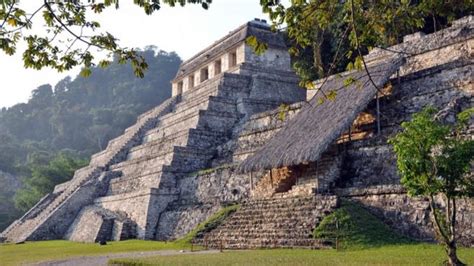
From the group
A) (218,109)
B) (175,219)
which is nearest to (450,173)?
(175,219)

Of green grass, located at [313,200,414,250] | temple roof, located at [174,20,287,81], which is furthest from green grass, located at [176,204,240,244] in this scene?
temple roof, located at [174,20,287,81]

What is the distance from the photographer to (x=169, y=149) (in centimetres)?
1594

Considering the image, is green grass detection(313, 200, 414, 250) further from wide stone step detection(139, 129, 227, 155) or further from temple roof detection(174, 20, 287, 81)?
temple roof detection(174, 20, 287, 81)

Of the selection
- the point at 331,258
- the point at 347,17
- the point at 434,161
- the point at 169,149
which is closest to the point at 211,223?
the point at 331,258

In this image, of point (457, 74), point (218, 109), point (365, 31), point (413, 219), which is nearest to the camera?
point (365, 31)

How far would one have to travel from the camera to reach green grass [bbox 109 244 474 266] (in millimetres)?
6371

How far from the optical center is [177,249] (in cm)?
1032

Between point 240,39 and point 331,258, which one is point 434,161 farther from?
point 240,39

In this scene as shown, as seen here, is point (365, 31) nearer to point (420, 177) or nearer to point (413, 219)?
point (420, 177)

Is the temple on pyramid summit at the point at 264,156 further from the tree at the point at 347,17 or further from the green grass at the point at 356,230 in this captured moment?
the tree at the point at 347,17

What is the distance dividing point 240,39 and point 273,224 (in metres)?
11.1

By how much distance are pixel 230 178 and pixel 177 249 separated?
11.3 feet

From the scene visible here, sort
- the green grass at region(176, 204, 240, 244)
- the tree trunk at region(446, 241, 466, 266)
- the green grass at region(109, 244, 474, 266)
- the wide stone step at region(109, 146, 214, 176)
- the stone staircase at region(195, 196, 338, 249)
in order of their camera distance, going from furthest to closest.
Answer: the wide stone step at region(109, 146, 214, 176), the green grass at region(176, 204, 240, 244), the stone staircase at region(195, 196, 338, 249), the green grass at region(109, 244, 474, 266), the tree trunk at region(446, 241, 466, 266)

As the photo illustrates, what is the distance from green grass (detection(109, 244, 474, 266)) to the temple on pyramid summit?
791 millimetres
